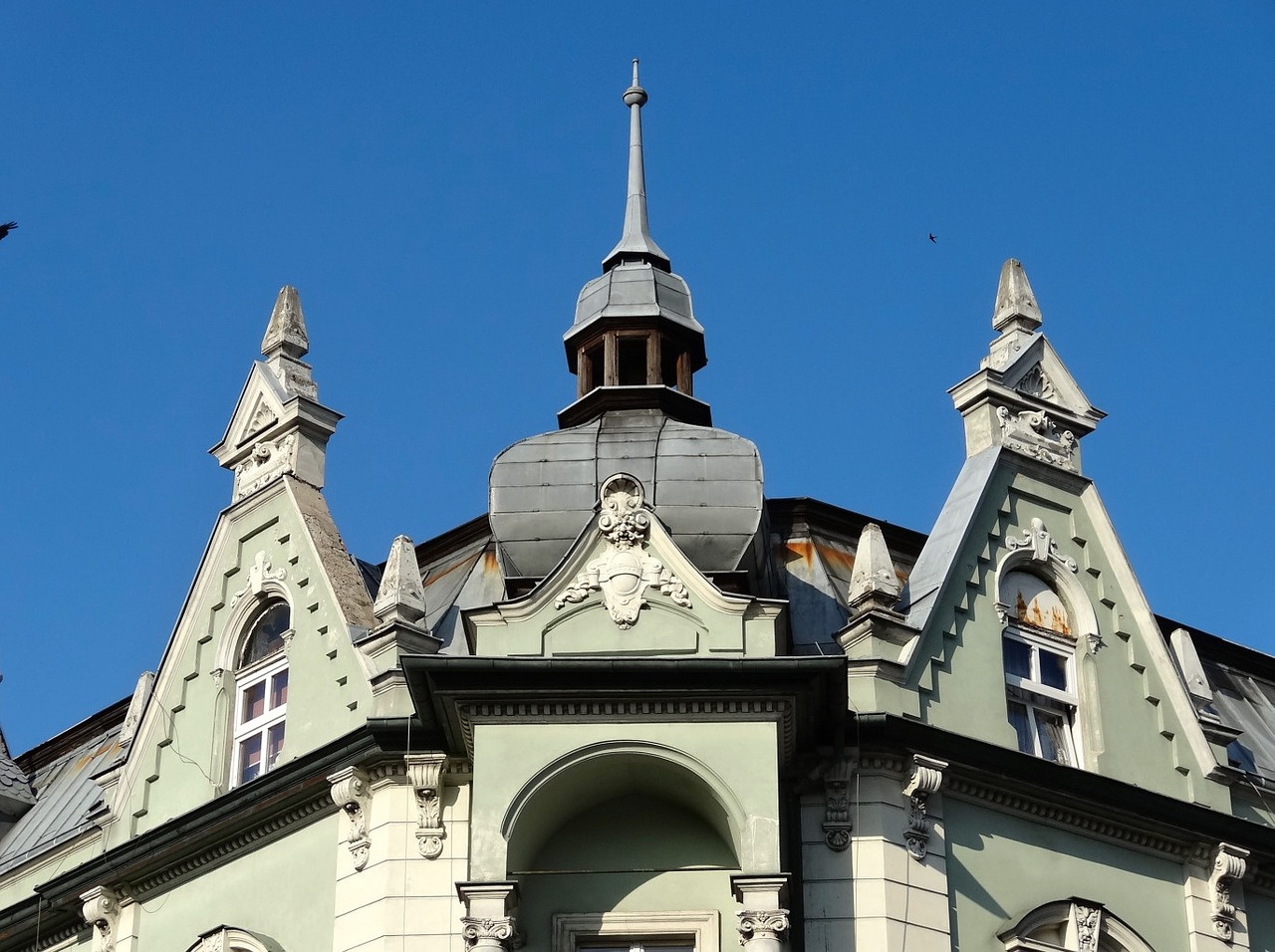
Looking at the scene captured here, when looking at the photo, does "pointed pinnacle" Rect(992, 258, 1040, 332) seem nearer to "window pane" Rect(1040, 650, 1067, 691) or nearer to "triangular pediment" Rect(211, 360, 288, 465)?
"window pane" Rect(1040, 650, 1067, 691)

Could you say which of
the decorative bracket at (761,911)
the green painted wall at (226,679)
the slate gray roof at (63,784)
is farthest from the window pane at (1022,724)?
the slate gray roof at (63,784)

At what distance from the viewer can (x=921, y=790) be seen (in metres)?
26.4

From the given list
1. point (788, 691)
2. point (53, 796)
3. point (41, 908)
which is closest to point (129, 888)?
point (41, 908)

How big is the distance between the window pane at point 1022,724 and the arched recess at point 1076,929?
1794mm

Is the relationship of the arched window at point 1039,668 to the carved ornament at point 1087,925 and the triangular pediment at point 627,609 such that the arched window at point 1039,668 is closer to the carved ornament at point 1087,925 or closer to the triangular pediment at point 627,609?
the carved ornament at point 1087,925

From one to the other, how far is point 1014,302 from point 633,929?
967 centimetres

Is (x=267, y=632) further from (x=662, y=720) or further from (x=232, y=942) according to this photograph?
(x=662, y=720)

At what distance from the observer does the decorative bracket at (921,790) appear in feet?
86.1

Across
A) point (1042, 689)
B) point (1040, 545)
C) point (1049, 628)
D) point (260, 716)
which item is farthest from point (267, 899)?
point (1040, 545)

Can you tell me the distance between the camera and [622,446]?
28.6 m

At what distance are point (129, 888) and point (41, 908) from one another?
58.2 inches

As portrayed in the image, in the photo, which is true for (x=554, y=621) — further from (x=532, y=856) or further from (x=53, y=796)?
(x=53, y=796)

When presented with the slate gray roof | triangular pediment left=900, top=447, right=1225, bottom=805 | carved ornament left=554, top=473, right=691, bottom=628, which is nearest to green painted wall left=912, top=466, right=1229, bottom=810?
triangular pediment left=900, top=447, right=1225, bottom=805

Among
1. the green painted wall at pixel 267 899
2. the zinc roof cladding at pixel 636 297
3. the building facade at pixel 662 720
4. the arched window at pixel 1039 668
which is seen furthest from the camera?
the zinc roof cladding at pixel 636 297
